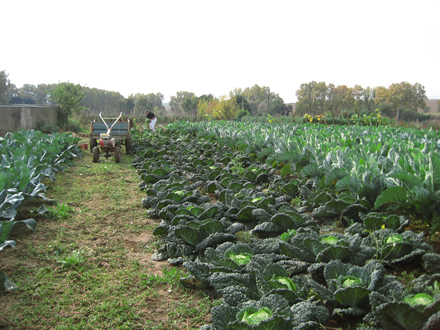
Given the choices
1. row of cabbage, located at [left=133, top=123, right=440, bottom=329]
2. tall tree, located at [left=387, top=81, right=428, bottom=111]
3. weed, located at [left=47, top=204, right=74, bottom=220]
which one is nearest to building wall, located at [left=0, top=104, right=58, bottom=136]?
weed, located at [left=47, top=204, right=74, bottom=220]

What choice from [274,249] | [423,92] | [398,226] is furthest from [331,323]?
[423,92]

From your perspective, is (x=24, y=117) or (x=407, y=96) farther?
(x=407, y=96)

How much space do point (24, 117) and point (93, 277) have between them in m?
19.5

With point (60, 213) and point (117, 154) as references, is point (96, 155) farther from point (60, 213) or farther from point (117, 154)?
point (60, 213)

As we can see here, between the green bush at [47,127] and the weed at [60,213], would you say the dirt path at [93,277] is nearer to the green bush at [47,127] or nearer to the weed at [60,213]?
the weed at [60,213]

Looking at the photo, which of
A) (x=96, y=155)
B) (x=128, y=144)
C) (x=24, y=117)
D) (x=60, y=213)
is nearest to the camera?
(x=60, y=213)

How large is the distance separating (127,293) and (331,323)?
170 cm

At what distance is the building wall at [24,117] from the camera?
1878cm

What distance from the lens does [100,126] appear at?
36.9 feet

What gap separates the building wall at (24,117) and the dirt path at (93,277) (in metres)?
15.8

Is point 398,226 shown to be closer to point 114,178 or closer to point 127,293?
point 127,293

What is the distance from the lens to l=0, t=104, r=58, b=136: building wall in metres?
18.8

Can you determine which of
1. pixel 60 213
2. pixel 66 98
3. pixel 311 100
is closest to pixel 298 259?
pixel 60 213

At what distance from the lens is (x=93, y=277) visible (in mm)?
3441
